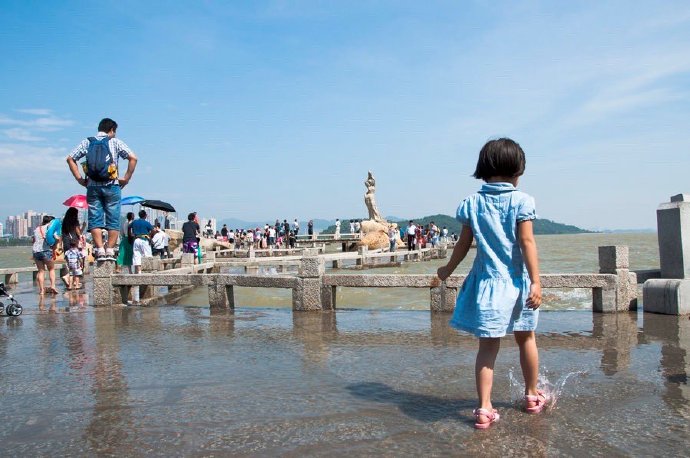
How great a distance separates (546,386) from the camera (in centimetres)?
351

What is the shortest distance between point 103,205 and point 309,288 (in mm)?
2830

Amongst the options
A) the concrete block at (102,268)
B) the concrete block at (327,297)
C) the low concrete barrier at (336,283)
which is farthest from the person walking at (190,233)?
the concrete block at (327,297)

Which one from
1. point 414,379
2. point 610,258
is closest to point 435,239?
point 610,258

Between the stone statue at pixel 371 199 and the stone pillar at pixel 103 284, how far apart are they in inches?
1377

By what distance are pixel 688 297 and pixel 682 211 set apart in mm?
1058

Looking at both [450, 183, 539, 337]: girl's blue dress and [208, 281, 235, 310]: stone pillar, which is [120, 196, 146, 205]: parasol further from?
[450, 183, 539, 337]: girl's blue dress

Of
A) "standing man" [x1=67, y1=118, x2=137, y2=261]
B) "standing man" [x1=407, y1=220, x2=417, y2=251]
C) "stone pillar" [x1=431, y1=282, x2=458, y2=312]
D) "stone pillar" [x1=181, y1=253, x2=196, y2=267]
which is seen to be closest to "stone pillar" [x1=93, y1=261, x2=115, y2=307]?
"standing man" [x1=67, y1=118, x2=137, y2=261]

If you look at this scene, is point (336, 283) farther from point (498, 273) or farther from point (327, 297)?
point (498, 273)

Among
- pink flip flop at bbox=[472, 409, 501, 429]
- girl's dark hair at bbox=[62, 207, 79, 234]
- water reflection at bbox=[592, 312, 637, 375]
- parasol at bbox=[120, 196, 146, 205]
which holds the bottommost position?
water reflection at bbox=[592, 312, 637, 375]

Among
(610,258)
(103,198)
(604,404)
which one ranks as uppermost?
(103,198)

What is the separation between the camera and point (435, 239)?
132 ft

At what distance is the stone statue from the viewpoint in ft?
139

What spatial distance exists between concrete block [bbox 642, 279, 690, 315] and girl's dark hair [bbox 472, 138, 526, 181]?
4.51 m

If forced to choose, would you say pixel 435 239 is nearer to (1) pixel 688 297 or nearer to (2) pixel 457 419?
(1) pixel 688 297
